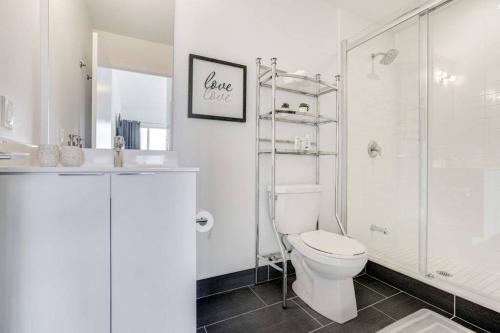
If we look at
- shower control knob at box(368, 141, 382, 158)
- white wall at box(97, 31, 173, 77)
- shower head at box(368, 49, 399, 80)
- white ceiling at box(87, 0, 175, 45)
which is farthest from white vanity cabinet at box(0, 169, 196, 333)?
shower head at box(368, 49, 399, 80)

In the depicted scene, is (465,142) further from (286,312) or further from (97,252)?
(97,252)

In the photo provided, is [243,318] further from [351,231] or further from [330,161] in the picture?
[330,161]

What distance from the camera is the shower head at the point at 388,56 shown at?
7.10 feet

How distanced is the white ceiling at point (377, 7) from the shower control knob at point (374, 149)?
116cm

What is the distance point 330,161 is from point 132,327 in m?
1.86

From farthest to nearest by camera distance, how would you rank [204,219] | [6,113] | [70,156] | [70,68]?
[204,219] < [70,68] < [70,156] < [6,113]

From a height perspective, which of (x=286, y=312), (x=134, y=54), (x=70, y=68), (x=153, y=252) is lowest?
(x=286, y=312)

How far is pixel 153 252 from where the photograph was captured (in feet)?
3.41

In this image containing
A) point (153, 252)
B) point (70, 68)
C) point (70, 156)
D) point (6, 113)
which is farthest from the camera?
point (70, 68)

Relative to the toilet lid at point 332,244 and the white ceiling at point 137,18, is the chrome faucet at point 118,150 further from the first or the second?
the toilet lid at point 332,244

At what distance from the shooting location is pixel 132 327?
999mm

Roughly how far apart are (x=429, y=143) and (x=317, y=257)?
4.62 ft

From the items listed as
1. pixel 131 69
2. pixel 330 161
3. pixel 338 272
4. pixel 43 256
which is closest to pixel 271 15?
pixel 131 69

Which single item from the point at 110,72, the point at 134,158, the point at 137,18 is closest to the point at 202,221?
the point at 134,158
